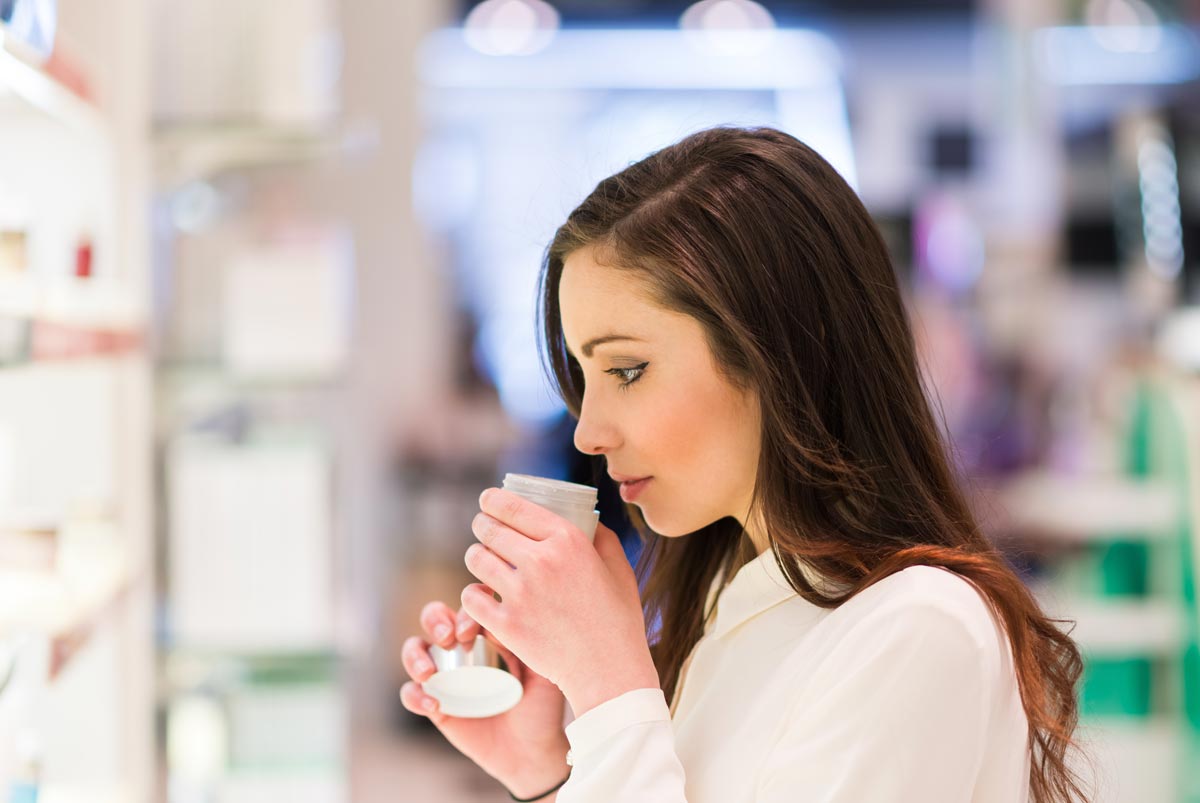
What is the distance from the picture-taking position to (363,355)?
4996 mm

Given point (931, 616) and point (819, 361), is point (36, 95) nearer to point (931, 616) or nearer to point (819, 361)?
point (819, 361)

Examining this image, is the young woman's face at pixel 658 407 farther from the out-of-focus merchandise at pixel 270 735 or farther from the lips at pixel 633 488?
the out-of-focus merchandise at pixel 270 735

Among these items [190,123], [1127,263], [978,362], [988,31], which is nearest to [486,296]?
[978,362]

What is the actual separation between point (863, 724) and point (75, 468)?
1.19 m

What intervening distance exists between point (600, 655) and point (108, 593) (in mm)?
814

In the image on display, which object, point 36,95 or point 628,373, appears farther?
point 36,95

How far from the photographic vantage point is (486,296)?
7414 mm

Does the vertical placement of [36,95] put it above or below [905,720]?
above

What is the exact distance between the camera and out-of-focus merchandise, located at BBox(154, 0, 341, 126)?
225 centimetres

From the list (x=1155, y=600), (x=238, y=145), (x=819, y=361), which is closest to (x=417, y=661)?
(x=819, y=361)

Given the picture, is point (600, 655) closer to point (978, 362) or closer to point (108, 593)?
point (108, 593)

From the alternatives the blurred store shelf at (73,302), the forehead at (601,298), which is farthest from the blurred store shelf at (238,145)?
the forehead at (601,298)

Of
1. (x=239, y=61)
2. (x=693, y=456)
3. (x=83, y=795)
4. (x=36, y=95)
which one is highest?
(x=239, y=61)

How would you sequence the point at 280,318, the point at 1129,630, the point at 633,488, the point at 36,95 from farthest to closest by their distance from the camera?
the point at 1129,630, the point at 280,318, the point at 36,95, the point at 633,488
